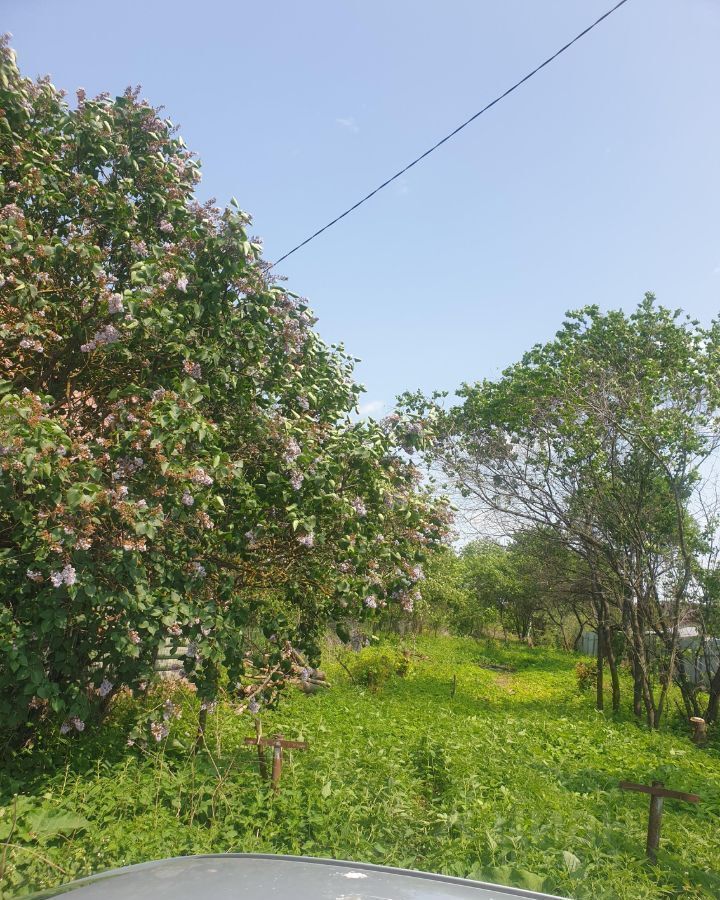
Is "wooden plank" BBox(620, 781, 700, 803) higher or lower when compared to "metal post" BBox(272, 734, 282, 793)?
higher

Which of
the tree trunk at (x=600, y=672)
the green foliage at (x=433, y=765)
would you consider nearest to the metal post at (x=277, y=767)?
the green foliage at (x=433, y=765)

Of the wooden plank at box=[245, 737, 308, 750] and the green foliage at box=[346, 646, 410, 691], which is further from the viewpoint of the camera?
the green foliage at box=[346, 646, 410, 691]

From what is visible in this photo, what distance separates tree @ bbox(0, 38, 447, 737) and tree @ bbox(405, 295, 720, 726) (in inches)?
261

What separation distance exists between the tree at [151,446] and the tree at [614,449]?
662 cm

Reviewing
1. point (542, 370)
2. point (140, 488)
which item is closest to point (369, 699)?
point (542, 370)

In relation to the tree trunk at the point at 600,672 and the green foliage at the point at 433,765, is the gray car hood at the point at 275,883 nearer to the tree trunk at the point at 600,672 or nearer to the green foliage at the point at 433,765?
the green foliage at the point at 433,765

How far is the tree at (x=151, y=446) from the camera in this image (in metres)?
4.17

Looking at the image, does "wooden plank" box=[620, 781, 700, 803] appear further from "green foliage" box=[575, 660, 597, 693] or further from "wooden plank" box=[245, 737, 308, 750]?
"green foliage" box=[575, 660, 597, 693]

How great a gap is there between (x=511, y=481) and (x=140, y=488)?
31.9 feet

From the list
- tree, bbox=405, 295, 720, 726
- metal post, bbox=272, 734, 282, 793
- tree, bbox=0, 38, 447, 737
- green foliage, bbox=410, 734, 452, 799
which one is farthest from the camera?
tree, bbox=405, 295, 720, 726

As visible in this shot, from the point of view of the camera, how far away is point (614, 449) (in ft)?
38.5

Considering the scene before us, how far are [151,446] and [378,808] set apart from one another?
316 centimetres

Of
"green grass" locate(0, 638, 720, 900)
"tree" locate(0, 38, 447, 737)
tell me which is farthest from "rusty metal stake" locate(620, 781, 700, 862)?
"tree" locate(0, 38, 447, 737)

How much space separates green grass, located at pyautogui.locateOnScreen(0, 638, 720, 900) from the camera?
12.6 ft
